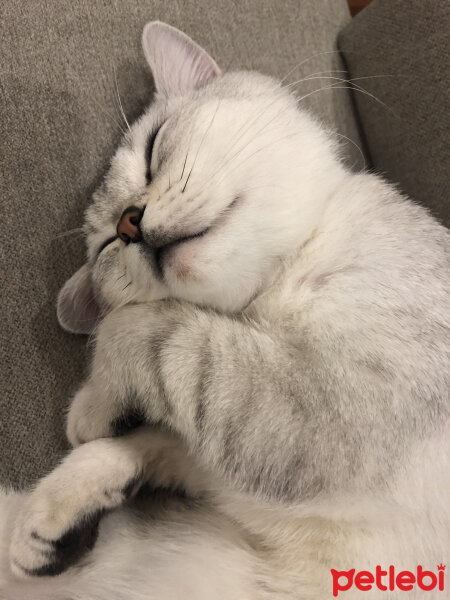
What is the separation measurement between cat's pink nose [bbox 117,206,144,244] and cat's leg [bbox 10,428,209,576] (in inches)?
15.5

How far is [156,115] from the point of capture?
3.70 ft

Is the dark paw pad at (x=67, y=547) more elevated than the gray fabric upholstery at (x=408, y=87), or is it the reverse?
the gray fabric upholstery at (x=408, y=87)

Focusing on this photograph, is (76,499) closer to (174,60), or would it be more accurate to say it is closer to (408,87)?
(174,60)

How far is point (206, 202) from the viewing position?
0.84 m

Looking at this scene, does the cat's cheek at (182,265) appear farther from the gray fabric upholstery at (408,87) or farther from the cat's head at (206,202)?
the gray fabric upholstery at (408,87)

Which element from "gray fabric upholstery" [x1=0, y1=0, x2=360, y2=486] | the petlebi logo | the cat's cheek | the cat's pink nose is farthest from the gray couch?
the petlebi logo

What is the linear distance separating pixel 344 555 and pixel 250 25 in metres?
1.36

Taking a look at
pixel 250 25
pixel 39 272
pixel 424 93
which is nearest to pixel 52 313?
pixel 39 272

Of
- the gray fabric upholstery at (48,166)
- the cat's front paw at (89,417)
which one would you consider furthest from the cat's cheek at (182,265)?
the gray fabric upholstery at (48,166)

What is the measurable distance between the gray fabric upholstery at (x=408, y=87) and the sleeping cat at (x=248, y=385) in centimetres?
44

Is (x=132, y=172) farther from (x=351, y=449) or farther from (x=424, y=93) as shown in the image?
(x=424, y=93)

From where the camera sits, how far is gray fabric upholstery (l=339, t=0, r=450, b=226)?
1290 mm

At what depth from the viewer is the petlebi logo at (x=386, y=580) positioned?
0.82 meters

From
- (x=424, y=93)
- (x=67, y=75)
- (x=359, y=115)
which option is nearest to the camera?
(x=67, y=75)
